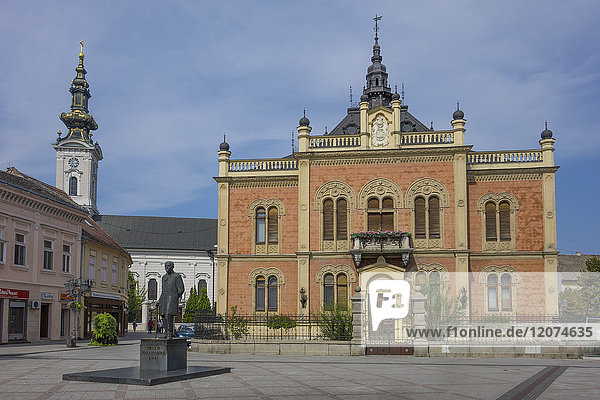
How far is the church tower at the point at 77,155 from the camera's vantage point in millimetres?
80938

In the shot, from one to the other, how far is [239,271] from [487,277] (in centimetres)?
1507

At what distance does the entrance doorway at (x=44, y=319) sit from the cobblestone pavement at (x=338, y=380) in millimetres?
14686

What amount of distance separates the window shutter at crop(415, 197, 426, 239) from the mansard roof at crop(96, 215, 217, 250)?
4865cm

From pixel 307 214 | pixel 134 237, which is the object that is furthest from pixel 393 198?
pixel 134 237

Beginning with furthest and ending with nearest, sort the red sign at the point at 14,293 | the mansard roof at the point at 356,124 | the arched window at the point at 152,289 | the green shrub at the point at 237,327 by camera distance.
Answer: the arched window at the point at 152,289, the mansard roof at the point at 356,124, the red sign at the point at 14,293, the green shrub at the point at 237,327

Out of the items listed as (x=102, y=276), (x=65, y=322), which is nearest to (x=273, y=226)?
(x=102, y=276)

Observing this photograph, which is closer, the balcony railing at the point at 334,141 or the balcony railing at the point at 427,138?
the balcony railing at the point at 427,138

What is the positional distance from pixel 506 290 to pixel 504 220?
4130 millimetres

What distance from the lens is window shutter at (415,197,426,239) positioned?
37719 millimetres

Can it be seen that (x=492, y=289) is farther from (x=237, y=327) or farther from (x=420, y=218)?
(x=237, y=327)

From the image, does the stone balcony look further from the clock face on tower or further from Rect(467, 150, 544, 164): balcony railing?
the clock face on tower

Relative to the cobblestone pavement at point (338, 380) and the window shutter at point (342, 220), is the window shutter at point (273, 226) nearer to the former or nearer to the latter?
the window shutter at point (342, 220)

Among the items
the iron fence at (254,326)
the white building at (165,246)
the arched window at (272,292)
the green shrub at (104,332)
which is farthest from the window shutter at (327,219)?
the white building at (165,246)

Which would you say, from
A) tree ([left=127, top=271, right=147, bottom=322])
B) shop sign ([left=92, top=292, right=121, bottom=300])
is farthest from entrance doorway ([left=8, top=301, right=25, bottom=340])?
tree ([left=127, top=271, right=147, bottom=322])
